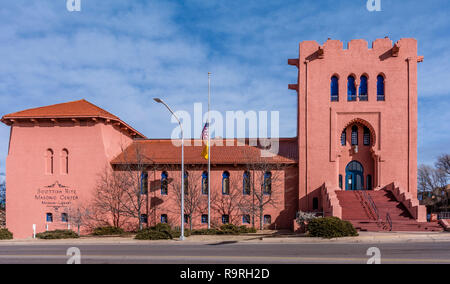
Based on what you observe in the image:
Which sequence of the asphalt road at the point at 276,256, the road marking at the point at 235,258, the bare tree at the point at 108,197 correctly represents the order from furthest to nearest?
the bare tree at the point at 108,197, the asphalt road at the point at 276,256, the road marking at the point at 235,258

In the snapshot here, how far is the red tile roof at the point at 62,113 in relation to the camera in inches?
1208

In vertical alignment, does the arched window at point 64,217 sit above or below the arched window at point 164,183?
below

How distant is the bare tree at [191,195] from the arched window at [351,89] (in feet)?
46.7

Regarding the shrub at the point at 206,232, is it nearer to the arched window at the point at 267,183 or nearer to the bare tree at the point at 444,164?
the arched window at the point at 267,183

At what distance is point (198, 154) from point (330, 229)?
53.0 feet

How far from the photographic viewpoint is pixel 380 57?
3033 cm

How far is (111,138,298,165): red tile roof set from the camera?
31.2m

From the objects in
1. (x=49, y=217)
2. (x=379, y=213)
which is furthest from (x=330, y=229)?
(x=49, y=217)

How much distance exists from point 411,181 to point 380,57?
406 inches

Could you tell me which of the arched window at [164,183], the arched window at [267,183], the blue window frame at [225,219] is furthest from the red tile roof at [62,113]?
the arched window at [267,183]

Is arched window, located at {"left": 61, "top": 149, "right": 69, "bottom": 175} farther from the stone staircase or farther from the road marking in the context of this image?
the stone staircase

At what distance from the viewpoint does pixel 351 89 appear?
31.0 m

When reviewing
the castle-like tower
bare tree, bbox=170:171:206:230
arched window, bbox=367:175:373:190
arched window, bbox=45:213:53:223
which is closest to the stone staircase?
the castle-like tower

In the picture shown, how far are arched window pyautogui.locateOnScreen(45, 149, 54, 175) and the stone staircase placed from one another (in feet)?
78.3
